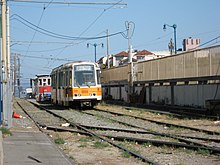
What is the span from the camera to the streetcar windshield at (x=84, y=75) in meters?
30.4

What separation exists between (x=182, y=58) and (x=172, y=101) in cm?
346

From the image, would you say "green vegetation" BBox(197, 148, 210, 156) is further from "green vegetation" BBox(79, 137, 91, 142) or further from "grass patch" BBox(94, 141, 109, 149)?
"green vegetation" BBox(79, 137, 91, 142)

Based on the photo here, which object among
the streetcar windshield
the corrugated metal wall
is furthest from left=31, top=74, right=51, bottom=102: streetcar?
the streetcar windshield

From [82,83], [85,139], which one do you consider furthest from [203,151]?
[82,83]

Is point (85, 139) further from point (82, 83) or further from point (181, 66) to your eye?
point (82, 83)

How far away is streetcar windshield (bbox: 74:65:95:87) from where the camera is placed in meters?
30.4

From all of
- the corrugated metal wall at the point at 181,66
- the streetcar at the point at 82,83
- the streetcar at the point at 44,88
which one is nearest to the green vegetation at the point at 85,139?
the corrugated metal wall at the point at 181,66

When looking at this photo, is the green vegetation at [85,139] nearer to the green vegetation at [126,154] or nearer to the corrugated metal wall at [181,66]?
the green vegetation at [126,154]

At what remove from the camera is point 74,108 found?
35.1 metres

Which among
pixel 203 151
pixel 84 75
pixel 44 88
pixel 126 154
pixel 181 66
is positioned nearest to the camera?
pixel 203 151

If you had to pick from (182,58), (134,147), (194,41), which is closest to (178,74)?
(182,58)

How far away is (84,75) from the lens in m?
30.8

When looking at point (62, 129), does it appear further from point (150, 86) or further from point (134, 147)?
point (150, 86)

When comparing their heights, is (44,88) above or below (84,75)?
below
